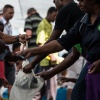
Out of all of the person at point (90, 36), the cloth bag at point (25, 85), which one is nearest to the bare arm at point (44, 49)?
the person at point (90, 36)

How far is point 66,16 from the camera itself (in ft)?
17.4

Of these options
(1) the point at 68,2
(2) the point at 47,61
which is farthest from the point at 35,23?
(1) the point at 68,2

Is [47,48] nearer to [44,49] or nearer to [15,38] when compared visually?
[44,49]

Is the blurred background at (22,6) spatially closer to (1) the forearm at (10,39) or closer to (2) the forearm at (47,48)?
(1) the forearm at (10,39)

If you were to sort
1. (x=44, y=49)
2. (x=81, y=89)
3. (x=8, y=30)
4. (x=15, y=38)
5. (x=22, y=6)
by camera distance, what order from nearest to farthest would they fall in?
(x=81, y=89), (x=44, y=49), (x=15, y=38), (x=8, y=30), (x=22, y=6)

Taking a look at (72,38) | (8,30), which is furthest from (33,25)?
(72,38)

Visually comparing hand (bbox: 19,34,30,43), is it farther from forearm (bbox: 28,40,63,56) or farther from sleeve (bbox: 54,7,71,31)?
forearm (bbox: 28,40,63,56)

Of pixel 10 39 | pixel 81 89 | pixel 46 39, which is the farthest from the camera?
pixel 46 39

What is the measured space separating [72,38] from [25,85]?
848mm

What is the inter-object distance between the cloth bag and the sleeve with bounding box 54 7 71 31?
0.73m

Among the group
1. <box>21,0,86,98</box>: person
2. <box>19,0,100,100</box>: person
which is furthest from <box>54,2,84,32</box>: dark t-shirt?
<box>19,0,100,100</box>: person

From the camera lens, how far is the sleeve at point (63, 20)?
5.27 m

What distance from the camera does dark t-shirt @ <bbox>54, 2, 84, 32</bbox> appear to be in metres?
5.27

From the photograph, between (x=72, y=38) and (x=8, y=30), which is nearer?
(x=72, y=38)
